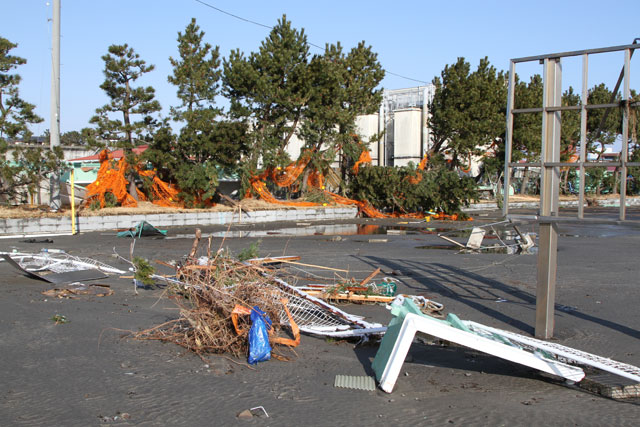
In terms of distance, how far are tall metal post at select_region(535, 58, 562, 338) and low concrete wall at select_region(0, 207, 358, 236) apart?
848 cm

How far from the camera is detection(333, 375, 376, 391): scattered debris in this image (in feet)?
16.1

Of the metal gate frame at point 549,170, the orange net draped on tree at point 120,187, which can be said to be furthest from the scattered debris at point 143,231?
the metal gate frame at point 549,170

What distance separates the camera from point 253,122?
27.8m

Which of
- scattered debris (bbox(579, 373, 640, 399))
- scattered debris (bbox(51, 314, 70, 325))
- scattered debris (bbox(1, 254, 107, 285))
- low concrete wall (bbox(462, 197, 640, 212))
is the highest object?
low concrete wall (bbox(462, 197, 640, 212))

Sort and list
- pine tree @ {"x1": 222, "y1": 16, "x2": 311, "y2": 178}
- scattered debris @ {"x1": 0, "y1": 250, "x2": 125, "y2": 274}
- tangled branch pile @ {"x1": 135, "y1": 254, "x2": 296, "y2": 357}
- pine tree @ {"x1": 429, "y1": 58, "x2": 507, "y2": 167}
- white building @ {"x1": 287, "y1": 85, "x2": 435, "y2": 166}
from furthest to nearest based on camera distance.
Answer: white building @ {"x1": 287, "y1": 85, "x2": 435, "y2": 166} → pine tree @ {"x1": 429, "y1": 58, "x2": 507, "y2": 167} → pine tree @ {"x1": 222, "y1": 16, "x2": 311, "y2": 178} → scattered debris @ {"x1": 0, "y1": 250, "x2": 125, "y2": 274} → tangled branch pile @ {"x1": 135, "y1": 254, "x2": 296, "y2": 357}

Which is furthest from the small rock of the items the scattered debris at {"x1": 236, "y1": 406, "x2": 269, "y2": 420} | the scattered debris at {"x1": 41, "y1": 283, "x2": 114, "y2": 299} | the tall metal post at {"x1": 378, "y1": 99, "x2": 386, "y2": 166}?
the tall metal post at {"x1": 378, "y1": 99, "x2": 386, "y2": 166}

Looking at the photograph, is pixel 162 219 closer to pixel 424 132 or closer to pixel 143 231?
pixel 143 231

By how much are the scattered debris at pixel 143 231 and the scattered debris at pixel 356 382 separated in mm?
13969

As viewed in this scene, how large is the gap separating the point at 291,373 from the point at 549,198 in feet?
12.0

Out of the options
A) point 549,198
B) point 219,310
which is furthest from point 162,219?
point 549,198

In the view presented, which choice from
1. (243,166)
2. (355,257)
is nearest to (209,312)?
(355,257)

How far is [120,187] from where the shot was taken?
22891 millimetres

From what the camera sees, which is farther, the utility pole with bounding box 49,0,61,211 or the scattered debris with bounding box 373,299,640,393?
the utility pole with bounding box 49,0,61,211

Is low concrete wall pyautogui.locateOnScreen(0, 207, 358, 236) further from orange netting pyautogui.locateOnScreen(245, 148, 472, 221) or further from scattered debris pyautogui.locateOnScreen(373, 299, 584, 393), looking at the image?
scattered debris pyautogui.locateOnScreen(373, 299, 584, 393)
